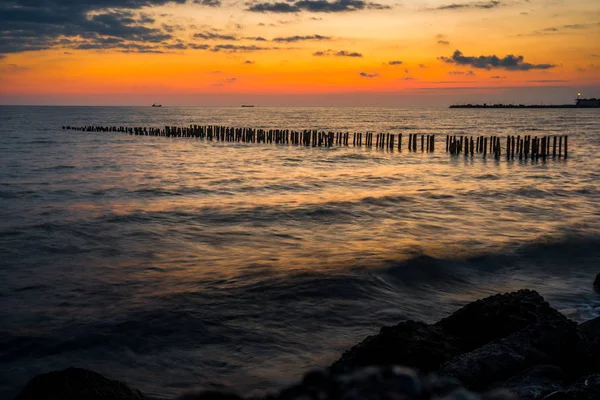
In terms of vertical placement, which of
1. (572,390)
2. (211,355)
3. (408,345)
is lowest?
(211,355)

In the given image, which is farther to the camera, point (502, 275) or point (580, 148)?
point (580, 148)

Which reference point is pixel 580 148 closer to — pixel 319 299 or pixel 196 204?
pixel 196 204

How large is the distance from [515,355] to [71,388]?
3.61 metres

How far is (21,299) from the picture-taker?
7809 mm

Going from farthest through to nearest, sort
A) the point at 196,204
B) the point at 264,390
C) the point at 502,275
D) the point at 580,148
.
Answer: the point at 580,148
the point at 196,204
the point at 502,275
the point at 264,390

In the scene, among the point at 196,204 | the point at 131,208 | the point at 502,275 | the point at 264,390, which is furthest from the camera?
the point at 196,204

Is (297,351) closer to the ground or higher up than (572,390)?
closer to the ground

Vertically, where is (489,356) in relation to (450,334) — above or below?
above

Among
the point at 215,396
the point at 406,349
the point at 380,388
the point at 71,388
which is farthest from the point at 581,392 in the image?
the point at 71,388

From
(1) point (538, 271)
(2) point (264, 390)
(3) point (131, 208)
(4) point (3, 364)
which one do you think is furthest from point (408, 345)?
(3) point (131, 208)

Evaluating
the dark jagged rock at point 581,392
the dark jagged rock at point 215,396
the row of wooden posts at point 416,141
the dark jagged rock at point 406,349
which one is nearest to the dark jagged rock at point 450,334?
the dark jagged rock at point 406,349

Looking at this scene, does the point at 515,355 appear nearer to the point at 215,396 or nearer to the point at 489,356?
the point at 489,356

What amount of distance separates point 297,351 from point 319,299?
1.93m

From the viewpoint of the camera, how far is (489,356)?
4.41 m
